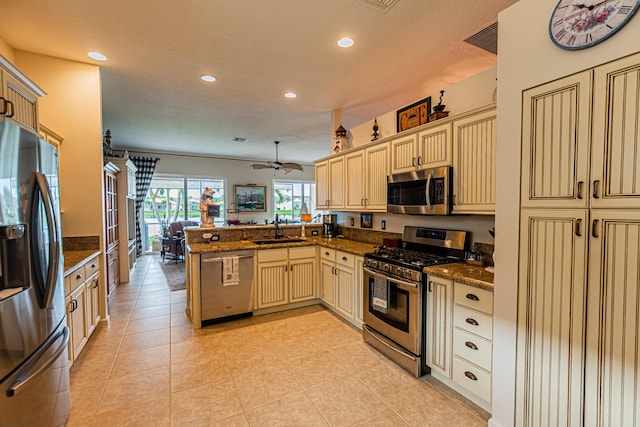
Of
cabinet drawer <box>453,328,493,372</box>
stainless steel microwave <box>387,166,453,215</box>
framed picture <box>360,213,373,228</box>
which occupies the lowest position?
cabinet drawer <box>453,328,493,372</box>

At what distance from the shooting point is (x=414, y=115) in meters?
3.10

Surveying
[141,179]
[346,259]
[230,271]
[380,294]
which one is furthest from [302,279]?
[141,179]

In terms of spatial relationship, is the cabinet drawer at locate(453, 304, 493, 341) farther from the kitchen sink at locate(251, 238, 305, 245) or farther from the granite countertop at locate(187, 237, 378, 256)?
the kitchen sink at locate(251, 238, 305, 245)

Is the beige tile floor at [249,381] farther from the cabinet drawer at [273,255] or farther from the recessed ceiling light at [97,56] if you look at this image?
the recessed ceiling light at [97,56]

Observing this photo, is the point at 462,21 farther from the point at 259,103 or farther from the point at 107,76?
the point at 107,76

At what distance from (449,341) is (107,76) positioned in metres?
4.30

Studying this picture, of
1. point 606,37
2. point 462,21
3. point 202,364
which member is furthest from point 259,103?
point 606,37

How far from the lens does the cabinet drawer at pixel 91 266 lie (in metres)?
2.77

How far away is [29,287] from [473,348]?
2640 mm

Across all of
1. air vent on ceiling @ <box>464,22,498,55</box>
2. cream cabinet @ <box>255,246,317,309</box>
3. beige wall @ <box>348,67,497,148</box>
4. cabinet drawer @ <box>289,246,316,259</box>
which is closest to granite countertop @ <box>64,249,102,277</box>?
cream cabinet @ <box>255,246,317,309</box>

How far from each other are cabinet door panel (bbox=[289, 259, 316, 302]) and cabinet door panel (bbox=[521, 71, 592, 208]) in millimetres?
2740

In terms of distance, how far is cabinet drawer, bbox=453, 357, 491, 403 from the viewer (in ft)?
6.26

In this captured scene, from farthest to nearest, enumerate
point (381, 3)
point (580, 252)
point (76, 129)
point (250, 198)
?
point (250, 198), point (76, 129), point (381, 3), point (580, 252)

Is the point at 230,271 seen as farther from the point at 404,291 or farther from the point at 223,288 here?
the point at 404,291
